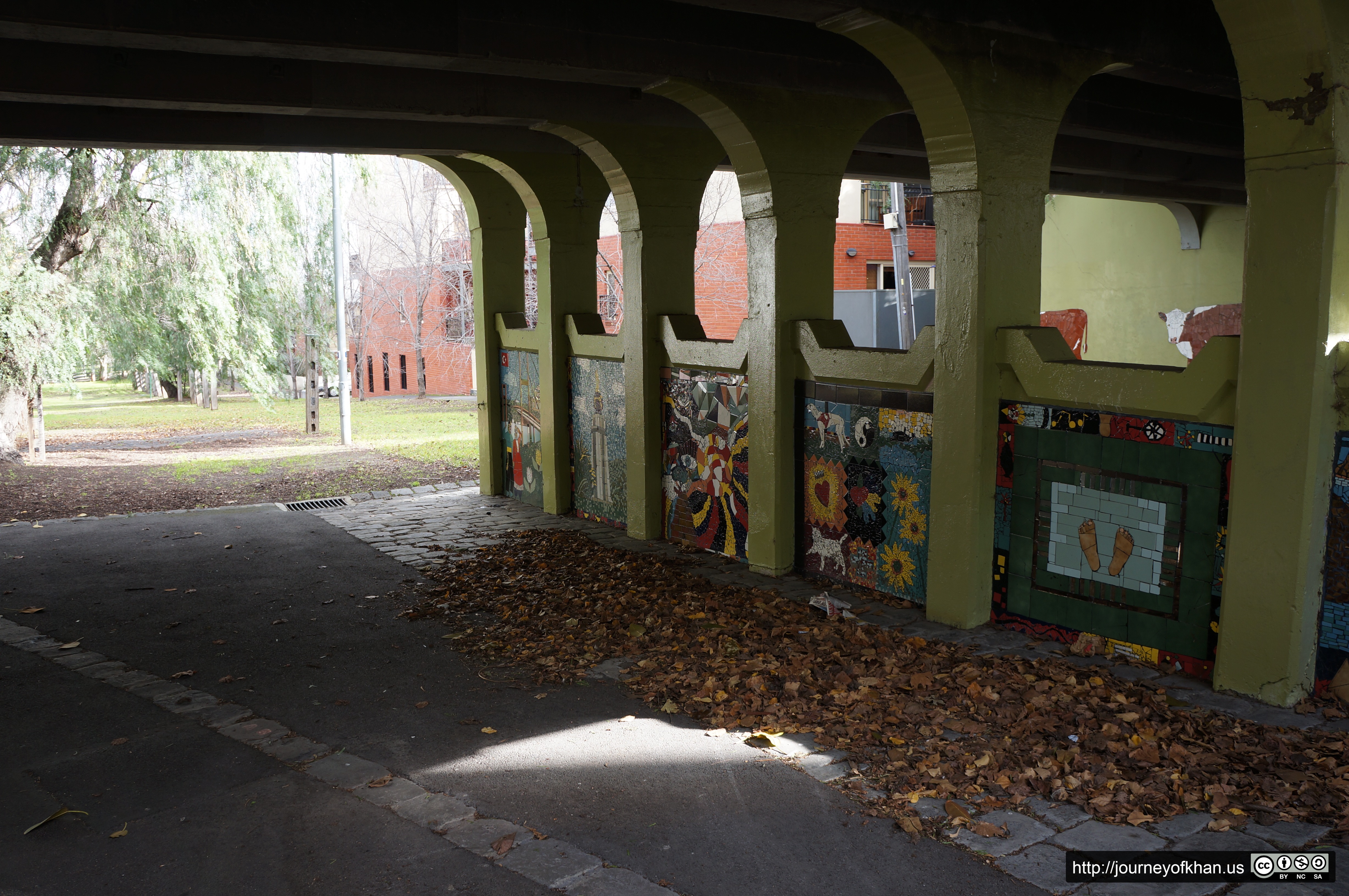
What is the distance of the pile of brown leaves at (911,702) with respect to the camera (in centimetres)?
509

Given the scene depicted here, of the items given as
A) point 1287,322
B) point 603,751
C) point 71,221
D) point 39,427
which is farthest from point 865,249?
point 603,751

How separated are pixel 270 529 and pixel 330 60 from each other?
20.7 feet

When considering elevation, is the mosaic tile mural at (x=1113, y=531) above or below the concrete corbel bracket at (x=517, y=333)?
below

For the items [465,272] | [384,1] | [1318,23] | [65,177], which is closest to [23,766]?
[384,1]

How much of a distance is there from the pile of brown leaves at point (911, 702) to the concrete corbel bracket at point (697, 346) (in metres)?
2.25

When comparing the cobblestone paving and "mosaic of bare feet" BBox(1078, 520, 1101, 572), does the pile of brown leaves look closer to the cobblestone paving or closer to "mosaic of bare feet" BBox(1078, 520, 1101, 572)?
the cobblestone paving

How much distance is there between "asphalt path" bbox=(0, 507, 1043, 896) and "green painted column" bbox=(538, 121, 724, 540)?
347 centimetres

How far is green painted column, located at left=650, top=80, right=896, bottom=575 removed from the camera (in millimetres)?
9289

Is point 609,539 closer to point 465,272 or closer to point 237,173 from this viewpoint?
point 237,173

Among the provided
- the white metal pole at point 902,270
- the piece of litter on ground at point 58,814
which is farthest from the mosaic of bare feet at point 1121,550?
the white metal pole at point 902,270

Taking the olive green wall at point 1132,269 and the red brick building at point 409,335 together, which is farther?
the red brick building at point 409,335

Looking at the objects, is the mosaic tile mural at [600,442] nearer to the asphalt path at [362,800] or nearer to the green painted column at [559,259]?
the green painted column at [559,259]

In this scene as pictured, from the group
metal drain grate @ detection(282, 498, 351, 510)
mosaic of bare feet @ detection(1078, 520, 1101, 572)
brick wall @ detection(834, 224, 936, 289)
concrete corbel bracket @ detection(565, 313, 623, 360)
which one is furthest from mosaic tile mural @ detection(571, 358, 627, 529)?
brick wall @ detection(834, 224, 936, 289)

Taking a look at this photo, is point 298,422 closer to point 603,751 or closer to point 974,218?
point 974,218
